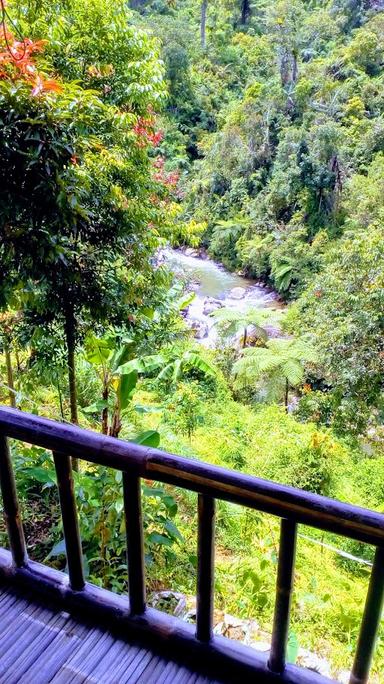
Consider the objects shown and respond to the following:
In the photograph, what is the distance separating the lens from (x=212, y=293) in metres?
11.9

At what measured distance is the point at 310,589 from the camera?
2.58 m

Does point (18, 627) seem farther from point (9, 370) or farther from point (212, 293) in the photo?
point (212, 293)

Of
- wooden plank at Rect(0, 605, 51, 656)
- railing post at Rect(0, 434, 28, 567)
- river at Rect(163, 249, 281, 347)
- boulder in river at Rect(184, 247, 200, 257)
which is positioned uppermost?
railing post at Rect(0, 434, 28, 567)

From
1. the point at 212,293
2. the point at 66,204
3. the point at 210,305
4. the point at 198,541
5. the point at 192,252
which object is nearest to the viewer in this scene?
the point at 198,541

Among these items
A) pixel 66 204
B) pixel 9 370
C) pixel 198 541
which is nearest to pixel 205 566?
pixel 198 541

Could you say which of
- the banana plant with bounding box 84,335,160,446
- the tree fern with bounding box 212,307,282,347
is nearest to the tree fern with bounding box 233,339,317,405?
the tree fern with bounding box 212,307,282,347

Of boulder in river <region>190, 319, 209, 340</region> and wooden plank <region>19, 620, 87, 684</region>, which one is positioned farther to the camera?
boulder in river <region>190, 319, 209, 340</region>

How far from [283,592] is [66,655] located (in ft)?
1.79

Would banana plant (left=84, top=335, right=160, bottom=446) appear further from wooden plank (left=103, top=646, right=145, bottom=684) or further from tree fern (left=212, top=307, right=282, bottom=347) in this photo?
tree fern (left=212, top=307, right=282, bottom=347)

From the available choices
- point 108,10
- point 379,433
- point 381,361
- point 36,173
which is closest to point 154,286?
point 36,173

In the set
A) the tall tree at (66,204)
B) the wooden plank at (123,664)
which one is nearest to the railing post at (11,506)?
the wooden plank at (123,664)

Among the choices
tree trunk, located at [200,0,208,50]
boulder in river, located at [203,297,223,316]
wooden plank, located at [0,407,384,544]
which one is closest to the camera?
wooden plank, located at [0,407,384,544]

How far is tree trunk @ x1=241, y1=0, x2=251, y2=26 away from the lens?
21.1 metres

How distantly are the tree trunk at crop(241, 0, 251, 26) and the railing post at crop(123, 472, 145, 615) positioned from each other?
25551mm
